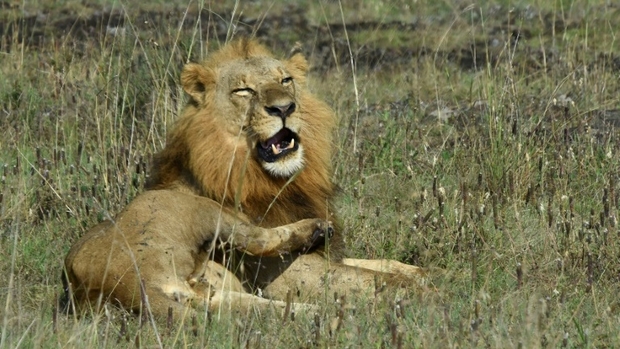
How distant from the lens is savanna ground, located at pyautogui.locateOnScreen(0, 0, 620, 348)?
432 centimetres

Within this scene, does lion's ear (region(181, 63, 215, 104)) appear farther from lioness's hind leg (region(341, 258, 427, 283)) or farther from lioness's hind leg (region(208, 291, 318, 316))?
lioness's hind leg (region(208, 291, 318, 316))

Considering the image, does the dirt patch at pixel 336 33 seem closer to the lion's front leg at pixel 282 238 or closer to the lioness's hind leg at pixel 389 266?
the lioness's hind leg at pixel 389 266

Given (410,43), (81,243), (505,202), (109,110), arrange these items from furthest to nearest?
(410,43) < (109,110) < (505,202) < (81,243)

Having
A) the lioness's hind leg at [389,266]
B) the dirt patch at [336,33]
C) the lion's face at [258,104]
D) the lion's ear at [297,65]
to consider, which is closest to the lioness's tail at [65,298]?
the lion's face at [258,104]

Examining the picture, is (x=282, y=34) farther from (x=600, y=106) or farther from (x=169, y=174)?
(x=169, y=174)

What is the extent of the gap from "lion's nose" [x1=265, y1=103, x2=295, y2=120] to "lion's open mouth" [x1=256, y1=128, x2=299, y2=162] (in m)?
0.11

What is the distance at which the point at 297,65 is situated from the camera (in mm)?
5797

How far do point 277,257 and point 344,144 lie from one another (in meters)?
2.05

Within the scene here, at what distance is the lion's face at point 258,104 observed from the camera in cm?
530

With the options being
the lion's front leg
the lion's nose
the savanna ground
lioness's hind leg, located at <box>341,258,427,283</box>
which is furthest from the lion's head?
the savanna ground

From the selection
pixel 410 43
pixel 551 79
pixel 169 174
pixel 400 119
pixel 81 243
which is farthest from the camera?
pixel 410 43

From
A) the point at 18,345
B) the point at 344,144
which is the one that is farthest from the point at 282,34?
the point at 18,345

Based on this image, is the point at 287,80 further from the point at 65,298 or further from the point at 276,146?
the point at 65,298

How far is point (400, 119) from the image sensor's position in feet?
25.6
